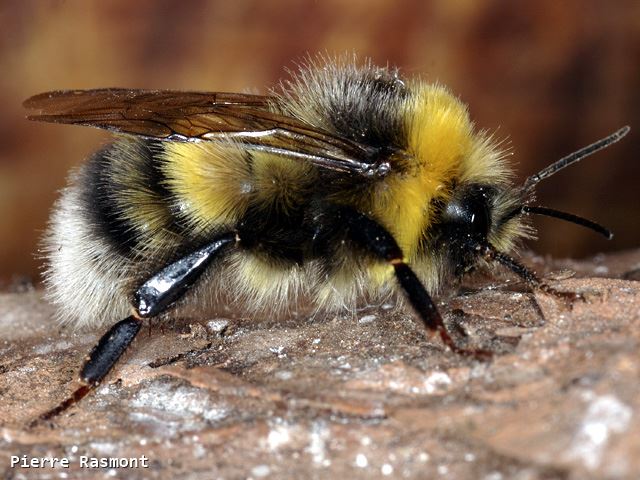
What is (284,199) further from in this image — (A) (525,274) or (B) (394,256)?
(A) (525,274)

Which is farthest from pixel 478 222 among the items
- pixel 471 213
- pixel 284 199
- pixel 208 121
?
pixel 208 121

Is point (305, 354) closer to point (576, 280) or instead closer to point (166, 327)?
point (166, 327)

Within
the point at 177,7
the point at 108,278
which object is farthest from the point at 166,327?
the point at 177,7

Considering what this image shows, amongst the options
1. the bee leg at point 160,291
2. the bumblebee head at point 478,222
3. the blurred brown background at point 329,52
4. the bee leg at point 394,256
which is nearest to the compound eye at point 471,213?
the bumblebee head at point 478,222

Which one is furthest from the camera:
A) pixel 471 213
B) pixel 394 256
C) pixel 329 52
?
pixel 329 52

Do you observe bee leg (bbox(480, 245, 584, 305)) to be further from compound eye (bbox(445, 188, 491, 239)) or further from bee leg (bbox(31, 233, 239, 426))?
bee leg (bbox(31, 233, 239, 426))

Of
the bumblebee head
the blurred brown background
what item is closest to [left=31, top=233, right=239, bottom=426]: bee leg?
the bumblebee head
